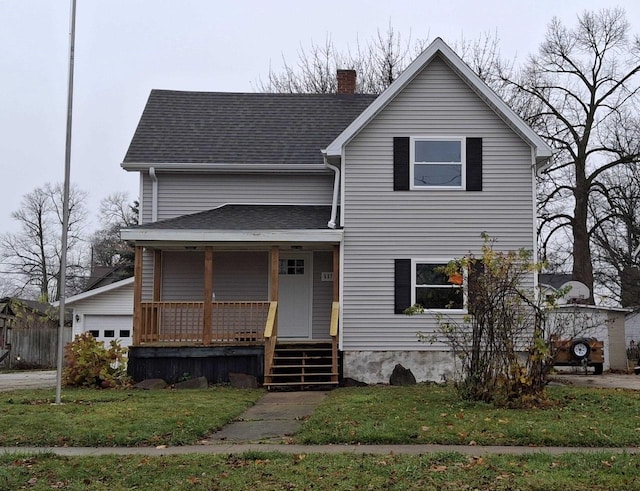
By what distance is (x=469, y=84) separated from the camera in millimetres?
16344

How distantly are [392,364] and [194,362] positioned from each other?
13.9ft

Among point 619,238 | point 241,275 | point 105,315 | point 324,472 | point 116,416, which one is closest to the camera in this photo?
point 324,472

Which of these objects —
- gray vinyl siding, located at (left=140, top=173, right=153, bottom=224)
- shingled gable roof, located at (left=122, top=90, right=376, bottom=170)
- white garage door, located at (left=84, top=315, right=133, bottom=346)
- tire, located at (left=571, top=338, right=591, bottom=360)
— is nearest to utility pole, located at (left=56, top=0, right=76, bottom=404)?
shingled gable roof, located at (left=122, top=90, right=376, bottom=170)

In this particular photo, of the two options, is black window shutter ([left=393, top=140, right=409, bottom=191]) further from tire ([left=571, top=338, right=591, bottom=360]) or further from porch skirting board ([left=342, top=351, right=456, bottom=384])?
tire ([left=571, top=338, right=591, bottom=360])

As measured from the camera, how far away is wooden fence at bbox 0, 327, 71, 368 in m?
30.3

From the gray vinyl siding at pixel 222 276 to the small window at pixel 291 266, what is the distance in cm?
39

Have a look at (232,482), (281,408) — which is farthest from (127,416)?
(232,482)

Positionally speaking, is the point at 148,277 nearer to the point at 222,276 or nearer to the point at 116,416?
the point at 222,276

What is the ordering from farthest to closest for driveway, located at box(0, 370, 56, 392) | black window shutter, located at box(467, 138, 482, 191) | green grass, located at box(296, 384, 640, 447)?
1. driveway, located at box(0, 370, 56, 392)
2. black window shutter, located at box(467, 138, 482, 191)
3. green grass, located at box(296, 384, 640, 447)

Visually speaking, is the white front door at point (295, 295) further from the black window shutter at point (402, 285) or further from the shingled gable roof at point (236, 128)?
the black window shutter at point (402, 285)

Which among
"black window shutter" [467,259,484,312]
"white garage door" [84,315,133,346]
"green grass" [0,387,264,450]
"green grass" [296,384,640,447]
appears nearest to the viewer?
"green grass" [296,384,640,447]

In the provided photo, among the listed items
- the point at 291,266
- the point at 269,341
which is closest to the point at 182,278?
the point at 291,266

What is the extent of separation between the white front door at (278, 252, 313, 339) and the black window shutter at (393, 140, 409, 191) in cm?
296

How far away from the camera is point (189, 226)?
631 inches
